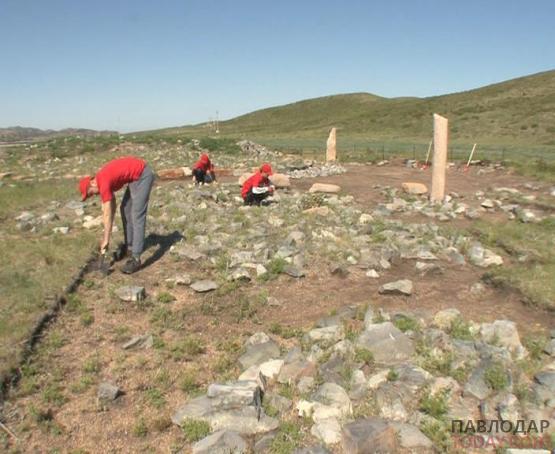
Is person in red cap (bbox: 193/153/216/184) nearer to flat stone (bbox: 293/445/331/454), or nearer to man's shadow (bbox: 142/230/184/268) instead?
man's shadow (bbox: 142/230/184/268)

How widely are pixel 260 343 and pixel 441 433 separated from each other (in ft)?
Result: 7.53

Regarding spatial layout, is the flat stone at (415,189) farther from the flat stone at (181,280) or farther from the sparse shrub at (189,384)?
the sparse shrub at (189,384)

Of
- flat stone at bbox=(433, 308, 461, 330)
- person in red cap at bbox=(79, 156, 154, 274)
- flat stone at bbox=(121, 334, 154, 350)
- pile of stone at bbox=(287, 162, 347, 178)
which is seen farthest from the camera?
pile of stone at bbox=(287, 162, 347, 178)

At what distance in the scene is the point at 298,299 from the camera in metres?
7.04

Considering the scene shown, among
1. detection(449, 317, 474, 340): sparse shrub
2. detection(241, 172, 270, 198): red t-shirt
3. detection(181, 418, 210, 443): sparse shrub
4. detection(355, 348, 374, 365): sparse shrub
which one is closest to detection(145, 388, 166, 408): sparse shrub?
detection(181, 418, 210, 443): sparse shrub

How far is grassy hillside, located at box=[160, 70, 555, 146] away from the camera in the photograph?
47.5 meters

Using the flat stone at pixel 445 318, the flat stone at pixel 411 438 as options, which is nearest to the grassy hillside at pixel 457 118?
the flat stone at pixel 445 318

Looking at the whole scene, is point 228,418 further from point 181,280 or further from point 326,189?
point 326,189

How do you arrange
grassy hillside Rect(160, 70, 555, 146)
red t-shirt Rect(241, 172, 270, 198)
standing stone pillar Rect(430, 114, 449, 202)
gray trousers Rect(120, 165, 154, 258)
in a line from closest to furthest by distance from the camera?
1. gray trousers Rect(120, 165, 154, 258)
2. red t-shirt Rect(241, 172, 270, 198)
3. standing stone pillar Rect(430, 114, 449, 202)
4. grassy hillside Rect(160, 70, 555, 146)

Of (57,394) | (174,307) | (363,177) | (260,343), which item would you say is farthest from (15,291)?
(363,177)

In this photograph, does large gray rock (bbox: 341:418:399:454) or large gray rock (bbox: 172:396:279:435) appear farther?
large gray rock (bbox: 172:396:279:435)

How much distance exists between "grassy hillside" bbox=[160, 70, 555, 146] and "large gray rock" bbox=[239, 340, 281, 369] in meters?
40.9

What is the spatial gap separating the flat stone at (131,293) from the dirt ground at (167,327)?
0.13 metres

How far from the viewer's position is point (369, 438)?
377 centimetres
